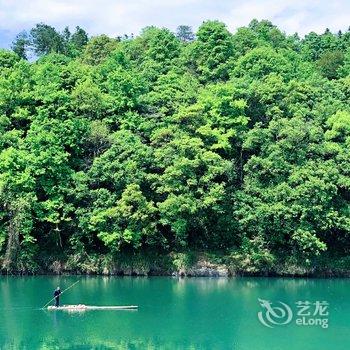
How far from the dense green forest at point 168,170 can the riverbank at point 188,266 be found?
0.59 feet

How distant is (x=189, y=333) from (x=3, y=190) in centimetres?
1766

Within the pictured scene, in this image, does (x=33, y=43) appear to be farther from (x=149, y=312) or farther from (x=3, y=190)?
(x=149, y=312)

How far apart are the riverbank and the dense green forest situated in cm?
18

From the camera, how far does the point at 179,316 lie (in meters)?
23.8

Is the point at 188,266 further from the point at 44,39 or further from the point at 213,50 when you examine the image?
the point at 44,39

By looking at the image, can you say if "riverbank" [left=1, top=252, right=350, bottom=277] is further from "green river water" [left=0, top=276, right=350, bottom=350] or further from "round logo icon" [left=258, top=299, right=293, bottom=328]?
"round logo icon" [left=258, top=299, right=293, bottom=328]

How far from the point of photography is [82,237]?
118 ft

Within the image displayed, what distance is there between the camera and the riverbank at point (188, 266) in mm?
35125

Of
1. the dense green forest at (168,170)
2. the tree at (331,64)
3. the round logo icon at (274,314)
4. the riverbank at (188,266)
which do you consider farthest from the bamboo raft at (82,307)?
the tree at (331,64)

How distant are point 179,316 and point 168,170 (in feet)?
42.2

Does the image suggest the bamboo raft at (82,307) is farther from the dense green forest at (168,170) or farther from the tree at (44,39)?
the tree at (44,39)

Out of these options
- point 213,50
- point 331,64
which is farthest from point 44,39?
point 331,64

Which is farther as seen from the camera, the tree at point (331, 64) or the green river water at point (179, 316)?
the tree at point (331, 64)

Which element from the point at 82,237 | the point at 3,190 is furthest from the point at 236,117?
the point at 3,190
